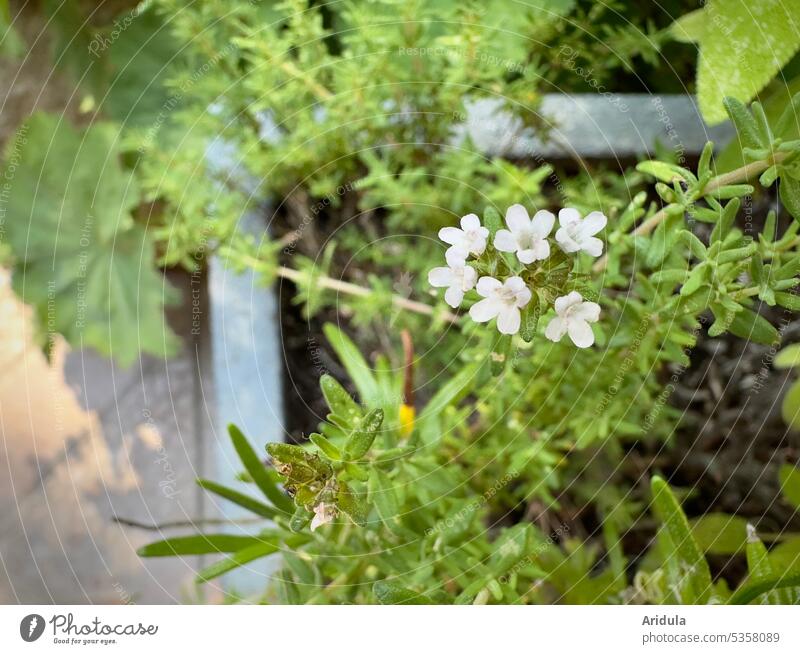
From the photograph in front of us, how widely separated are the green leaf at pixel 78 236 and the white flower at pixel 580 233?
0.39 metres

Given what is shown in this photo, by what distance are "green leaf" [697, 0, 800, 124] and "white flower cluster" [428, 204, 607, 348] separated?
0.44 feet

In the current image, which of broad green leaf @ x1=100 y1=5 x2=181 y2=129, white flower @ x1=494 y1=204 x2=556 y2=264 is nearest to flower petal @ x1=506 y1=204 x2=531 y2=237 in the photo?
white flower @ x1=494 y1=204 x2=556 y2=264

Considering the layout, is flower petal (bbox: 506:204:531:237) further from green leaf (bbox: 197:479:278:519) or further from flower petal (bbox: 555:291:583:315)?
green leaf (bbox: 197:479:278:519)

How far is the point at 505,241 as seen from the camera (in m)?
0.30

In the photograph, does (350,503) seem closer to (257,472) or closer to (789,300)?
(257,472)

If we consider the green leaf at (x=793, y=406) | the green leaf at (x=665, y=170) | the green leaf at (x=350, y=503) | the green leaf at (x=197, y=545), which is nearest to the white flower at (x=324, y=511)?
the green leaf at (x=350, y=503)

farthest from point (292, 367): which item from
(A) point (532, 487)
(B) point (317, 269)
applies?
(A) point (532, 487)

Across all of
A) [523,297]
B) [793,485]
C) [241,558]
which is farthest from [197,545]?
[793,485]

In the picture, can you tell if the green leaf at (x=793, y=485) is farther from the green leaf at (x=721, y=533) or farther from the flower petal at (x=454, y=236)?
the flower petal at (x=454, y=236)

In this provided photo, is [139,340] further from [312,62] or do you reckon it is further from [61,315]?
[312,62]

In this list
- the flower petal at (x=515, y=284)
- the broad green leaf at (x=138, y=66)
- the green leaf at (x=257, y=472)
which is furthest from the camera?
the broad green leaf at (x=138, y=66)

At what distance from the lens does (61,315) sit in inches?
23.0

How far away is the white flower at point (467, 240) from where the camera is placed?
1.00ft

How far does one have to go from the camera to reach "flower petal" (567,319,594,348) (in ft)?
1.01
